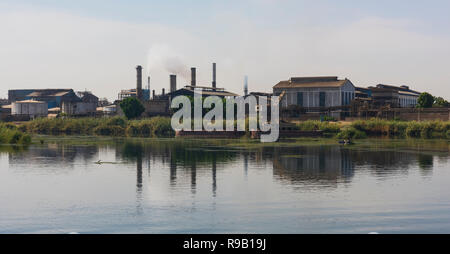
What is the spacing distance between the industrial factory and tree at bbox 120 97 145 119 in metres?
3.45

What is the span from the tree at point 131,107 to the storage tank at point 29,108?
27.7m

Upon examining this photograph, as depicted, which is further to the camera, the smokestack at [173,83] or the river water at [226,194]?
the smokestack at [173,83]

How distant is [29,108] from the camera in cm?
11356

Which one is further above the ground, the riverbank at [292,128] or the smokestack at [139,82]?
the smokestack at [139,82]

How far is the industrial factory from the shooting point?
86.6m

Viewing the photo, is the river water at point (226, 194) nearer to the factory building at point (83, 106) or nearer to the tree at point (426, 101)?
the tree at point (426, 101)

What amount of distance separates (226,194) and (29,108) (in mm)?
97862

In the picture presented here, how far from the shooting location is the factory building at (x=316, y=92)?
9044 centimetres

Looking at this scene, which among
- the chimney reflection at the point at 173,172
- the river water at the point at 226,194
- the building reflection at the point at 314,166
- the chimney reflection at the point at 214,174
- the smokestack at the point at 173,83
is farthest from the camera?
the smokestack at the point at 173,83

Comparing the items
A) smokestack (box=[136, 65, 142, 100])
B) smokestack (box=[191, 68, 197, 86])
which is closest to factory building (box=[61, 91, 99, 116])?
smokestack (box=[136, 65, 142, 100])

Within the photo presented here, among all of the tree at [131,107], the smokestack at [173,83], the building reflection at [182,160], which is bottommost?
the building reflection at [182,160]

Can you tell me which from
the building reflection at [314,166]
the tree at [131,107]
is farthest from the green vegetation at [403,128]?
the tree at [131,107]

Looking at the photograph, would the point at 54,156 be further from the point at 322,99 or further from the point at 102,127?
the point at 322,99
